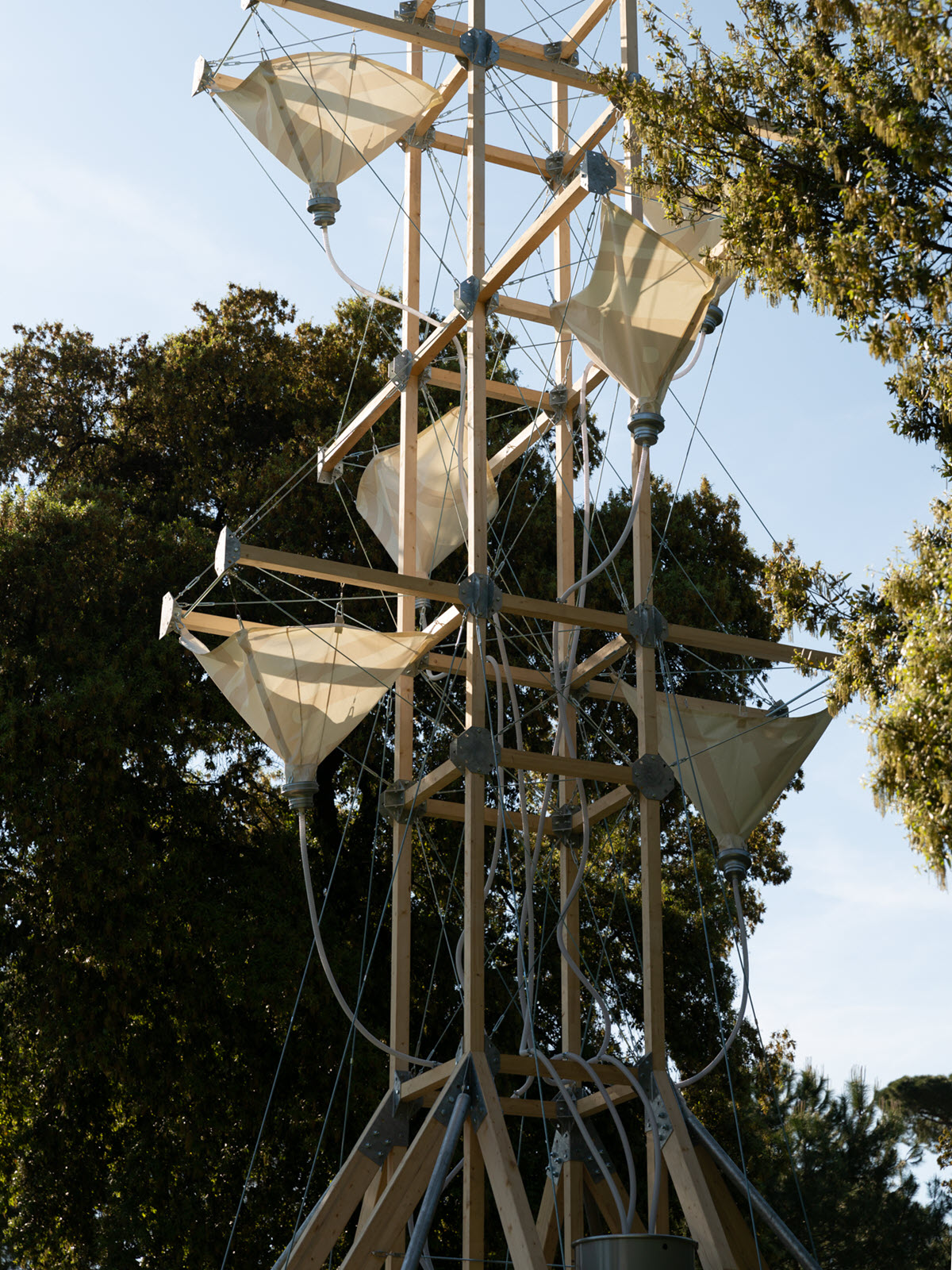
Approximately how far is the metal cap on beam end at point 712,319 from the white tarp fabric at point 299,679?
7.11 ft

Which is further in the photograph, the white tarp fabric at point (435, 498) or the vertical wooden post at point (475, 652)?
the white tarp fabric at point (435, 498)

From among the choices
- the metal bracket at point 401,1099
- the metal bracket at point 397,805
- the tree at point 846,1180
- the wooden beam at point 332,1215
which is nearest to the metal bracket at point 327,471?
the metal bracket at point 397,805

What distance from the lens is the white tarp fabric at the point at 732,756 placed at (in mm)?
7949

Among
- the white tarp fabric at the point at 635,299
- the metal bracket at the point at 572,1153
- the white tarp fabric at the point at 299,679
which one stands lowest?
the metal bracket at the point at 572,1153

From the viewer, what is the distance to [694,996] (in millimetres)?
13656

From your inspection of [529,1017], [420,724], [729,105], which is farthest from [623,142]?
[420,724]

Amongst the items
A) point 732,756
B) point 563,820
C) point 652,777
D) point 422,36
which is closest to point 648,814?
point 652,777

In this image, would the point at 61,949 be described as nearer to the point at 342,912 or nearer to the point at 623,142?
the point at 342,912

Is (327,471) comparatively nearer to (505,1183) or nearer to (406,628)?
(406,628)

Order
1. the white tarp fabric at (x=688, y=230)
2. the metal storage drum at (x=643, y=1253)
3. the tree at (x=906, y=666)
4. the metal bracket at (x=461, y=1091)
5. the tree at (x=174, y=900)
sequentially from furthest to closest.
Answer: the tree at (x=174, y=900)
the white tarp fabric at (x=688, y=230)
the metal bracket at (x=461, y=1091)
the metal storage drum at (x=643, y=1253)
the tree at (x=906, y=666)

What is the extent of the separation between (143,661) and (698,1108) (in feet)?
20.0

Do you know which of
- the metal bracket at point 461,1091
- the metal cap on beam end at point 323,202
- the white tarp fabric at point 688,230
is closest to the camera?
the metal bracket at point 461,1091

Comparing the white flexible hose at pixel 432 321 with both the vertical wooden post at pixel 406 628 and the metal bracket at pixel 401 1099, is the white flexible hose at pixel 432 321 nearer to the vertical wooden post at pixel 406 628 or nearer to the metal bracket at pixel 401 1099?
the vertical wooden post at pixel 406 628

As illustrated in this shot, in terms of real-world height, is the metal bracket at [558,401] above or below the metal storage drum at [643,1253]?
above
